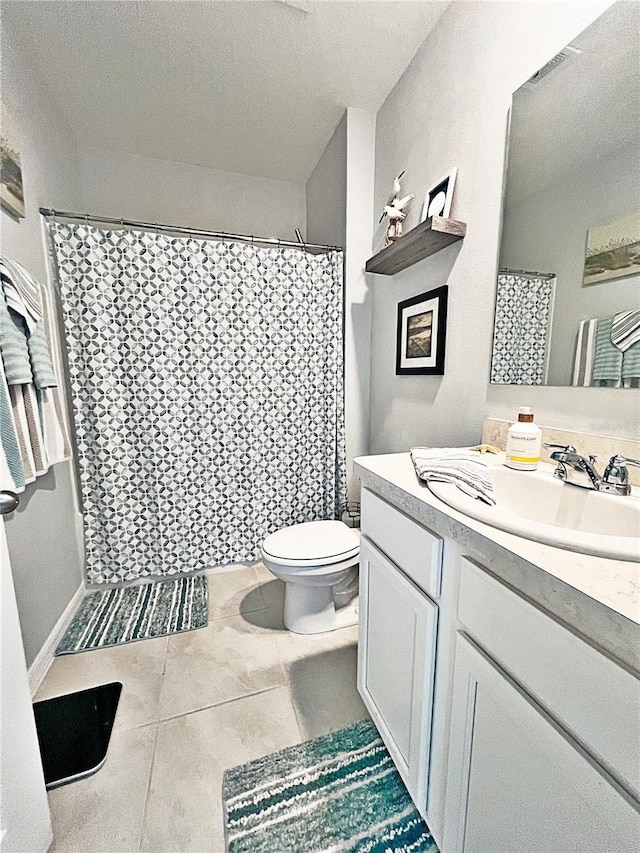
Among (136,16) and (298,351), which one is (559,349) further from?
(136,16)

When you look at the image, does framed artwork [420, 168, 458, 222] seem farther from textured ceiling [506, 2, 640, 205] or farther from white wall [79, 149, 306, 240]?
white wall [79, 149, 306, 240]

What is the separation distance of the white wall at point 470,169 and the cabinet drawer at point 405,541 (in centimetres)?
54

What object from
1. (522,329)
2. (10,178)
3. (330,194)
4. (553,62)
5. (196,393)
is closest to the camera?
(553,62)

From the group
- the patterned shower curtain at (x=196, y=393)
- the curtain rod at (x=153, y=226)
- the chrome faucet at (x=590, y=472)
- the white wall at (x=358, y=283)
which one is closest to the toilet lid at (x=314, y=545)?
the patterned shower curtain at (x=196, y=393)

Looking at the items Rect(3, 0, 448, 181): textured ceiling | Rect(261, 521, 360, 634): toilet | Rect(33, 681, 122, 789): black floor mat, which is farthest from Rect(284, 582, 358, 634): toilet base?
Rect(3, 0, 448, 181): textured ceiling

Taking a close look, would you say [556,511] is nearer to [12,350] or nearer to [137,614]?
[12,350]

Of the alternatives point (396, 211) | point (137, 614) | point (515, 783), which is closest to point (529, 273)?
point (396, 211)

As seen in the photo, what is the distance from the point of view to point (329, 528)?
64.1 inches

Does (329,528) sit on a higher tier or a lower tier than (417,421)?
lower

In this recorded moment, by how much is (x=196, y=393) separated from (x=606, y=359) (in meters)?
1.69

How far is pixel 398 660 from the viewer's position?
2.95 feet

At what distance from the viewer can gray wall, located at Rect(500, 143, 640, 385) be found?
0.81 meters

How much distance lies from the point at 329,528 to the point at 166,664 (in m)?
0.86

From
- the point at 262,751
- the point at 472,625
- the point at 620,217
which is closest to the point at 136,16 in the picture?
the point at 620,217
